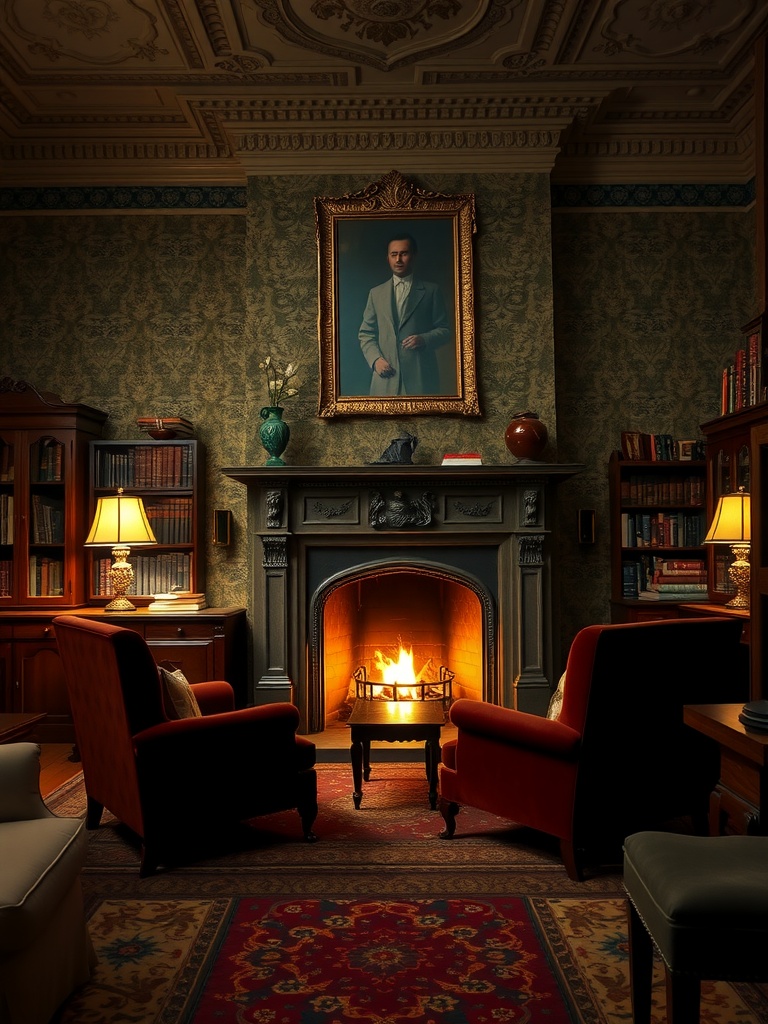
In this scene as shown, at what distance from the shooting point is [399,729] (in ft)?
12.4

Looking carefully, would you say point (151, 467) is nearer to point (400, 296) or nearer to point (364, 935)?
point (400, 296)

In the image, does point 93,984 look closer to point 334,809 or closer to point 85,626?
point 85,626

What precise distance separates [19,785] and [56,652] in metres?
2.99

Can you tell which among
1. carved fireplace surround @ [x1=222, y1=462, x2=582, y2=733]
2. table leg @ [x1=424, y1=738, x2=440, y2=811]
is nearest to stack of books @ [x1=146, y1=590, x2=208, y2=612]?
carved fireplace surround @ [x1=222, y1=462, x2=582, y2=733]

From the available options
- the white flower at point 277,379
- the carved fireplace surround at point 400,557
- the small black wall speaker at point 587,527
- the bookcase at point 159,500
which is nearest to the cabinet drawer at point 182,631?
the carved fireplace surround at point 400,557

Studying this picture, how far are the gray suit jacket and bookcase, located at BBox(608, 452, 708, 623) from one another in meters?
1.37

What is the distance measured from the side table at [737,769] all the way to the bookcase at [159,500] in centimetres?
363

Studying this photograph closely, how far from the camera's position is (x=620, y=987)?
89.0 inches

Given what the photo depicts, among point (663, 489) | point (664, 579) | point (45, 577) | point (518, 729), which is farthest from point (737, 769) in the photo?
point (45, 577)

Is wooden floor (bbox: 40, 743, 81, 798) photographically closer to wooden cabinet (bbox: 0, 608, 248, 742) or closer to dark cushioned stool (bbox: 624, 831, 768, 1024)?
wooden cabinet (bbox: 0, 608, 248, 742)

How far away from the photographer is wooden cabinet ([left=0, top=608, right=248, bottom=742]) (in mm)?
4922

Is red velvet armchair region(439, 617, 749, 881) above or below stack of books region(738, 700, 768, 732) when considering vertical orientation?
below

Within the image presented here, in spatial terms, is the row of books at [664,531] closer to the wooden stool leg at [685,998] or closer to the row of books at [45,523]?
the row of books at [45,523]

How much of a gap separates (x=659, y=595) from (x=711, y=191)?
2764mm
